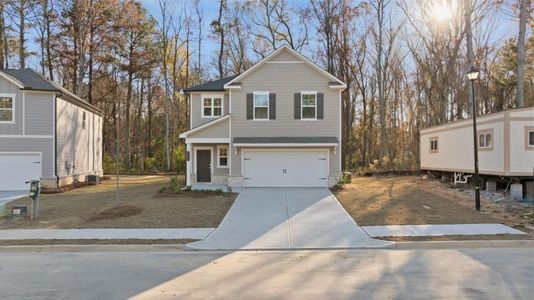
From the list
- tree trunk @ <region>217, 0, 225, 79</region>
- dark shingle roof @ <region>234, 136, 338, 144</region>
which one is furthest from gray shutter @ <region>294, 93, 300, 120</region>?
tree trunk @ <region>217, 0, 225, 79</region>

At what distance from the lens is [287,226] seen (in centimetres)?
1283

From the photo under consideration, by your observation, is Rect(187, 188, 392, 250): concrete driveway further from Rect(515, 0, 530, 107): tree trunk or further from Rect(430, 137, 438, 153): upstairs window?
Rect(515, 0, 530, 107): tree trunk

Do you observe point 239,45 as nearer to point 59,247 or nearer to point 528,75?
point 528,75

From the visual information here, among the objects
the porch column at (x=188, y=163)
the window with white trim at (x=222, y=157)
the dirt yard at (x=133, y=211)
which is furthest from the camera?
the window with white trim at (x=222, y=157)

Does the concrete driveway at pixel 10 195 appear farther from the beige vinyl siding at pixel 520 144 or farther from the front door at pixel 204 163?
the beige vinyl siding at pixel 520 144

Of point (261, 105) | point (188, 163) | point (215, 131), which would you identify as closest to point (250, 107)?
point (261, 105)

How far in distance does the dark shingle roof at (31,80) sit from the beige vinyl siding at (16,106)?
0.59 m

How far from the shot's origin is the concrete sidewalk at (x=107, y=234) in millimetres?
11211

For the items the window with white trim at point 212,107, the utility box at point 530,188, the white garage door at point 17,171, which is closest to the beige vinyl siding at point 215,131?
the window with white trim at point 212,107

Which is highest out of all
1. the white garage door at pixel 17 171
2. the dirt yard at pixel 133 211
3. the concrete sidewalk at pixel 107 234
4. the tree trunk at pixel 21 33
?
the tree trunk at pixel 21 33

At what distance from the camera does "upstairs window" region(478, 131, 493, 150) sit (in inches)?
802

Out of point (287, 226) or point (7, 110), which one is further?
point (7, 110)

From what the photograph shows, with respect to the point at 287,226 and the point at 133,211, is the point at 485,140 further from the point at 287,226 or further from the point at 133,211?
the point at 133,211

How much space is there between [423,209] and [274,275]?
9.34 meters
